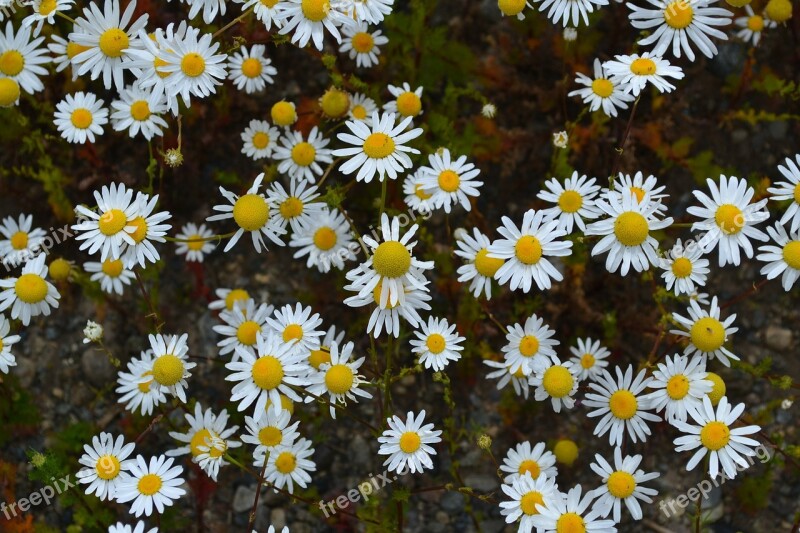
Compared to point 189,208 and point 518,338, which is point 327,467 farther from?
point 189,208

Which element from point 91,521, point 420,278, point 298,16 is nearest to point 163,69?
point 298,16

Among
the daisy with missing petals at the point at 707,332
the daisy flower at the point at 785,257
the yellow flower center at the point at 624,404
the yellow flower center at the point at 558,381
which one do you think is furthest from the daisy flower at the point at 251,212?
the daisy flower at the point at 785,257

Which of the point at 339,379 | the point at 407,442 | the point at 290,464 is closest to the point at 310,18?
the point at 339,379

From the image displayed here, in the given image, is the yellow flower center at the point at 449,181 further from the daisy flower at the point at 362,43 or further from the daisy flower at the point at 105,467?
the daisy flower at the point at 105,467

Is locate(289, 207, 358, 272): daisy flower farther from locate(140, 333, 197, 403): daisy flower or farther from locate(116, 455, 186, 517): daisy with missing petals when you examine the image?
locate(116, 455, 186, 517): daisy with missing petals

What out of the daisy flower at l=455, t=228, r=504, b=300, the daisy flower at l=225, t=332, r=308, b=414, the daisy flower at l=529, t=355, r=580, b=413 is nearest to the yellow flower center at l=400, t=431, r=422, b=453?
the daisy flower at l=225, t=332, r=308, b=414

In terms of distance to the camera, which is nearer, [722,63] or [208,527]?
[208,527]

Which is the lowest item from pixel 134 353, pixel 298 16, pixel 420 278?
pixel 420 278
